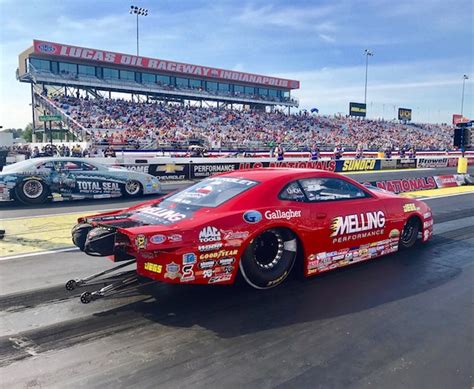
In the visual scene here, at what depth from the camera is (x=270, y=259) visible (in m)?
4.48

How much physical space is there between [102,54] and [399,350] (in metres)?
49.9

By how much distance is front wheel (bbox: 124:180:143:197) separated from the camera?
12.1 meters

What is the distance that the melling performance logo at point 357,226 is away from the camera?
489 cm

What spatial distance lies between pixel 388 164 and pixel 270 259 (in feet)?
87.1

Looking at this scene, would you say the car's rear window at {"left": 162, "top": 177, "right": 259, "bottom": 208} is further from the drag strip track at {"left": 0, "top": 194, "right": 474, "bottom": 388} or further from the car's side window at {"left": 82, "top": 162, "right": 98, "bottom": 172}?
the car's side window at {"left": 82, "top": 162, "right": 98, "bottom": 172}

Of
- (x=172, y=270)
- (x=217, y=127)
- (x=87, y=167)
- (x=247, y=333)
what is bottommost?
(x=247, y=333)

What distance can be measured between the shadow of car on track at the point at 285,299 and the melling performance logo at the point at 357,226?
47 cm

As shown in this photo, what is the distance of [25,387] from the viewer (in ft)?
8.96

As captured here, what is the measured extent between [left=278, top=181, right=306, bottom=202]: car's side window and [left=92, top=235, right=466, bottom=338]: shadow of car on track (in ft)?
3.06

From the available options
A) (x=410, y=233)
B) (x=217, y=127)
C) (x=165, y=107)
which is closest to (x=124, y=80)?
(x=165, y=107)

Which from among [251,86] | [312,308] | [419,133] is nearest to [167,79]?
[251,86]

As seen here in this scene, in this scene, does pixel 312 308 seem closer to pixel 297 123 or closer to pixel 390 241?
pixel 390 241

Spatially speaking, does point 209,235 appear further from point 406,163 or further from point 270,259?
point 406,163

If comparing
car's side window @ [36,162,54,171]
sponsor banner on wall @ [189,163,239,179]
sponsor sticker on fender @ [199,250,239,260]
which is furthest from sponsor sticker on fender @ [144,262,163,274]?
sponsor banner on wall @ [189,163,239,179]
